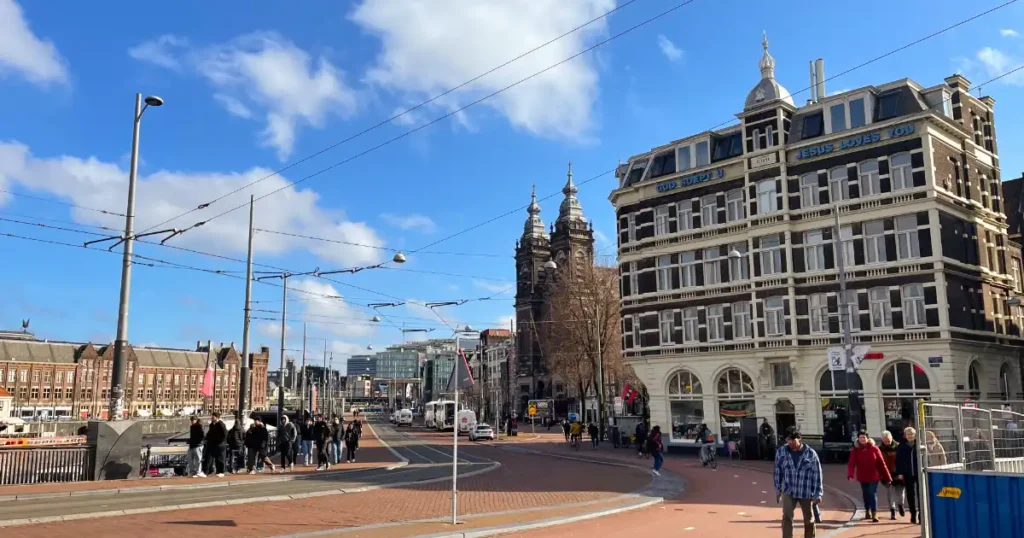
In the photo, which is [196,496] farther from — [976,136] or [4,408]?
[4,408]

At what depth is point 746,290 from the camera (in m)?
37.3

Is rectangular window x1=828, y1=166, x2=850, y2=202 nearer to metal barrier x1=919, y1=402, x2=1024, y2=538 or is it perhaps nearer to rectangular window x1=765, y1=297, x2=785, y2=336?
rectangular window x1=765, y1=297, x2=785, y2=336

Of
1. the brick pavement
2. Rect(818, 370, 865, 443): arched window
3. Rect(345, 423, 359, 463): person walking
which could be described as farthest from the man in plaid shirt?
Rect(818, 370, 865, 443): arched window

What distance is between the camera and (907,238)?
107ft

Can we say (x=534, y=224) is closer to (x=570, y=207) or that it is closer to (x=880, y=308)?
(x=570, y=207)

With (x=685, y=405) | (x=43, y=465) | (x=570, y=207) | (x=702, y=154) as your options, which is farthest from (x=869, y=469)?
(x=570, y=207)

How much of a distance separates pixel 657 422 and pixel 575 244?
68.0m

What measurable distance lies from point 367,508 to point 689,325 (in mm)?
26940

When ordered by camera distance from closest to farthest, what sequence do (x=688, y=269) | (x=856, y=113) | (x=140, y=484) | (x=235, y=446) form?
1. (x=140, y=484)
2. (x=235, y=446)
3. (x=856, y=113)
4. (x=688, y=269)

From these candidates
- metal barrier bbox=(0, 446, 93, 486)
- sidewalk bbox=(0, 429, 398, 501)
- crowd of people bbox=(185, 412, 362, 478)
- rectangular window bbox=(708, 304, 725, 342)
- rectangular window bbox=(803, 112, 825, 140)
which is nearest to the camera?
sidewalk bbox=(0, 429, 398, 501)

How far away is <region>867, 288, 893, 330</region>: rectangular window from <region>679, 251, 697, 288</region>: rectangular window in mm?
8677

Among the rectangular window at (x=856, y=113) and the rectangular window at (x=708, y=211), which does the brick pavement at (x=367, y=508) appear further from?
the rectangular window at (x=856, y=113)

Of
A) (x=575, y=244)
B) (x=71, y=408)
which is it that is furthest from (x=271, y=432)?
(x=71, y=408)

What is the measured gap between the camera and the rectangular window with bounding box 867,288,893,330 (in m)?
32.9
